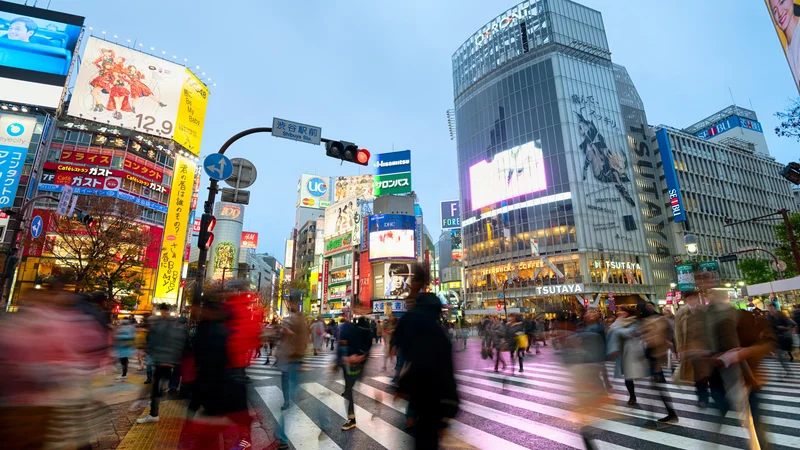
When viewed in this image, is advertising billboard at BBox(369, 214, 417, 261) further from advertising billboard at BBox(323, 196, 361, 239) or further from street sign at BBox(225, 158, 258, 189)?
street sign at BBox(225, 158, 258, 189)

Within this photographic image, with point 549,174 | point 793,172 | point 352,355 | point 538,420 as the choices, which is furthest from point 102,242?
point 549,174

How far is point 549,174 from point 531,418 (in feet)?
176

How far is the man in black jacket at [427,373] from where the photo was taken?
2.73 meters

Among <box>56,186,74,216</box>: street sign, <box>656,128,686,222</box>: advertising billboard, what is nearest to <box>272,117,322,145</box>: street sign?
<box>56,186,74,216</box>: street sign

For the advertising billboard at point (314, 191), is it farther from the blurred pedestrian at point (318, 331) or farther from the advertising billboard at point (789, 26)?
the advertising billboard at point (789, 26)

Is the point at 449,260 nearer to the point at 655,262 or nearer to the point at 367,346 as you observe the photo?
the point at 655,262

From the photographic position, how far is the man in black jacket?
8.96 feet

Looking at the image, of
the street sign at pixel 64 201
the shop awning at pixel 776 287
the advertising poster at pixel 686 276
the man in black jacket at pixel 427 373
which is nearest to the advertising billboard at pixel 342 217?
the advertising poster at pixel 686 276

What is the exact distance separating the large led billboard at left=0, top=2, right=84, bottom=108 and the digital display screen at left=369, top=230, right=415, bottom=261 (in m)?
40.1

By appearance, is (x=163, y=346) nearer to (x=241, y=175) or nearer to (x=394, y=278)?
(x=241, y=175)

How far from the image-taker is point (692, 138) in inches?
2544

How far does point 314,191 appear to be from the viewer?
3834 inches

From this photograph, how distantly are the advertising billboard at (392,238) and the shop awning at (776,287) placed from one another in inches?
1601

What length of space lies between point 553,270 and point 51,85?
195 feet
